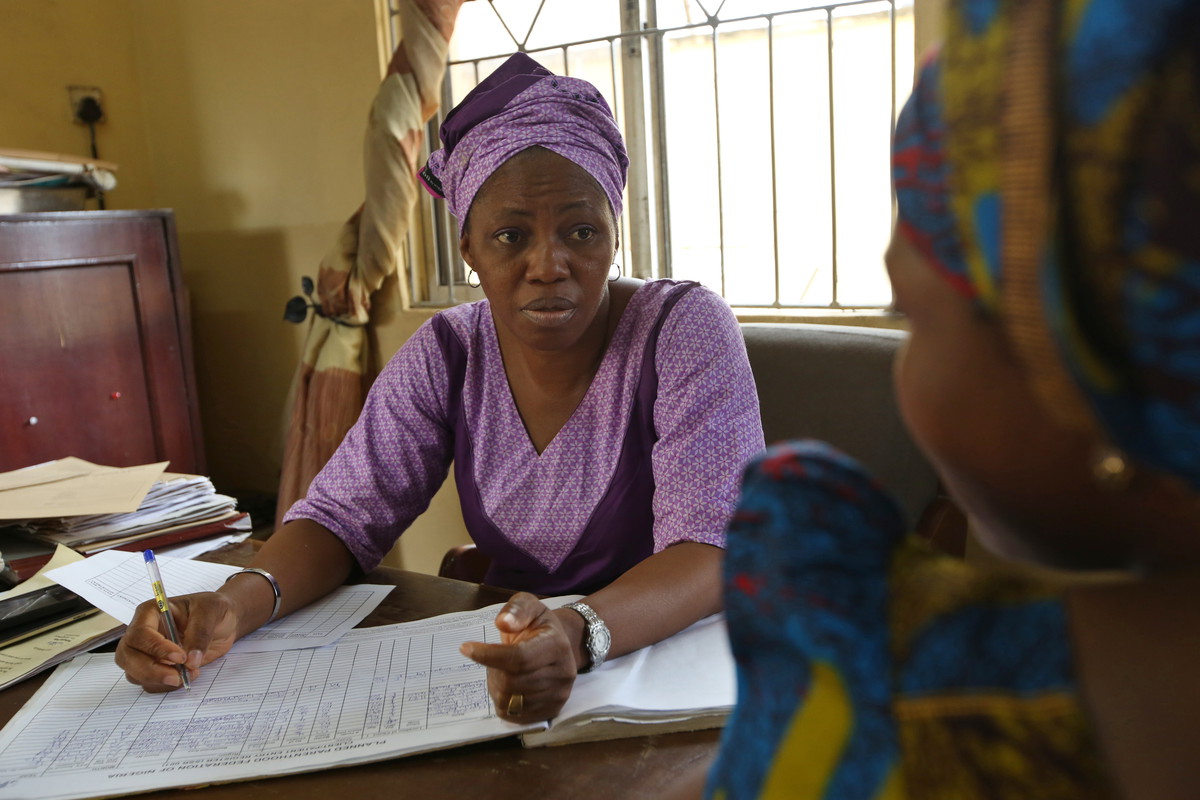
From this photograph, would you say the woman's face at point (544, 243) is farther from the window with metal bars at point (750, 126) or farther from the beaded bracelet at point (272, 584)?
the window with metal bars at point (750, 126)

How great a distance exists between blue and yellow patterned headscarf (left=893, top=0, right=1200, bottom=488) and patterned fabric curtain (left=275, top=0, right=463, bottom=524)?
2419 mm

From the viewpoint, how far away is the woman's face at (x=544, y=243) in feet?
4.60

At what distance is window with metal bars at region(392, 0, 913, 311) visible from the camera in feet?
7.12

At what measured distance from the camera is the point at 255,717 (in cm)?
96

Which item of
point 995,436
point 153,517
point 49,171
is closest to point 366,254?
point 49,171

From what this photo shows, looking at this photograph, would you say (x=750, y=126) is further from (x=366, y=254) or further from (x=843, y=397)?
(x=366, y=254)

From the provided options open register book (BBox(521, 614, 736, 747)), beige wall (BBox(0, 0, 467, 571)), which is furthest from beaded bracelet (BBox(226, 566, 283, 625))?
beige wall (BBox(0, 0, 467, 571))

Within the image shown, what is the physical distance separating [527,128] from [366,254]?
1.41 metres

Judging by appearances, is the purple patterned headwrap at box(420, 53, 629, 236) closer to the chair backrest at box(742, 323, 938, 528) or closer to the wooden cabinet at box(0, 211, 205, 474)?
the chair backrest at box(742, 323, 938, 528)

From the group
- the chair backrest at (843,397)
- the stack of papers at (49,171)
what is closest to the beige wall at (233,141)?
the stack of papers at (49,171)

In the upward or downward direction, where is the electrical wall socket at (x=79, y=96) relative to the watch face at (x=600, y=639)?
upward

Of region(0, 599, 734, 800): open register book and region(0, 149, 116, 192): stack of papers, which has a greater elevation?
region(0, 149, 116, 192): stack of papers

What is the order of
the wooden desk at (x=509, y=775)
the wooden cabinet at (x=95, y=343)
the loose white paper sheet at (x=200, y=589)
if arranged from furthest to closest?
the wooden cabinet at (x=95, y=343) → the loose white paper sheet at (x=200, y=589) → the wooden desk at (x=509, y=775)

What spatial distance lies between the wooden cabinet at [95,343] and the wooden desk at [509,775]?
6.78 ft
